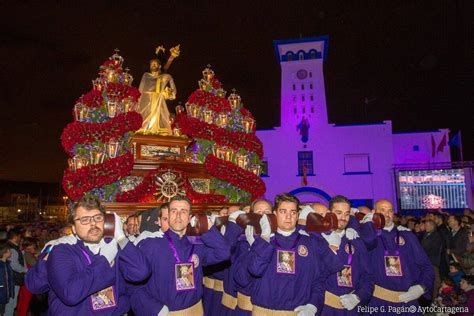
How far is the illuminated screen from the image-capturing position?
76.6 ft

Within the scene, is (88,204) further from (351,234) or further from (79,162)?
(79,162)

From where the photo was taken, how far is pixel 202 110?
1186 centimetres

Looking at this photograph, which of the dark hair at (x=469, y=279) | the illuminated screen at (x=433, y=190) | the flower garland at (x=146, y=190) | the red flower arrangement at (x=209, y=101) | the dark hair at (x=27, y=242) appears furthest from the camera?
the illuminated screen at (x=433, y=190)

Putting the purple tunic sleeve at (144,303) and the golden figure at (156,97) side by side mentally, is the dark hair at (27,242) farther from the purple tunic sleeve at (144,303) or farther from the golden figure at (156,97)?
the purple tunic sleeve at (144,303)

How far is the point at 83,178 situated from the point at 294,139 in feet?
63.6

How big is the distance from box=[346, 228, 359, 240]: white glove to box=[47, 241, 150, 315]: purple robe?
8.73ft

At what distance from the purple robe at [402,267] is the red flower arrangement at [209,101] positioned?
292 inches

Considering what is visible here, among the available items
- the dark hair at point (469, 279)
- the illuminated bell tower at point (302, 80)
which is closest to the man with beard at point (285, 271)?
the dark hair at point (469, 279)

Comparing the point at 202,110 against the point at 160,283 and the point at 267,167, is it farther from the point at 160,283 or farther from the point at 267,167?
the point at 267,167

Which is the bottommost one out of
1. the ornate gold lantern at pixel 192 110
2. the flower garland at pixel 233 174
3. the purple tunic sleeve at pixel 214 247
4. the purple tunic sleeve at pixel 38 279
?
the purple tunic sleeve at pixel 38 279

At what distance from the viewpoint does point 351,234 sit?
5.18 meters

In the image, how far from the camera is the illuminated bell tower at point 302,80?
27.4 metres

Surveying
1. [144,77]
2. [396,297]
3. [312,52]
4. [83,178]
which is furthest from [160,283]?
[312,52]

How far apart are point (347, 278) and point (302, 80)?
79.9ft
